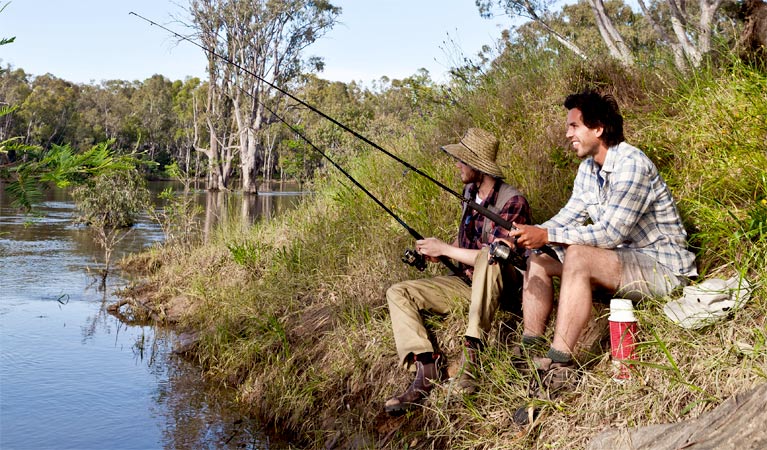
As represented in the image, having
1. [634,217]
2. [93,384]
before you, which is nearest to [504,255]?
[634,217]

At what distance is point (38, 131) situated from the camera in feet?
145

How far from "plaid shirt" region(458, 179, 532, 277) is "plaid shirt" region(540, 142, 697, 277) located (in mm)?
342

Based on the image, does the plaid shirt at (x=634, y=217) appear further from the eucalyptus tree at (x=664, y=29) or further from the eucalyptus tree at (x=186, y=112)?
the eucalyptus tree at (x=186, y=112)

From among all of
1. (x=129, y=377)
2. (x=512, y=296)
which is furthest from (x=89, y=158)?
(x=129, y=377)

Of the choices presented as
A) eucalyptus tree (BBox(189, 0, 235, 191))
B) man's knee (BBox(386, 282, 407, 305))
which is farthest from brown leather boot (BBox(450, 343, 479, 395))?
eucalyptus tree (BBox(189, 0, 235, 191))

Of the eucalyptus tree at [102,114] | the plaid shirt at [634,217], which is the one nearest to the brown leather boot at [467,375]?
the plaid shirt at [634,217]

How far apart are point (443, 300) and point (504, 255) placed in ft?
2.53

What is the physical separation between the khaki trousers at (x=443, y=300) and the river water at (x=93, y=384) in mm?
1328

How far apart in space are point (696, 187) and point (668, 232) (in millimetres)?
994

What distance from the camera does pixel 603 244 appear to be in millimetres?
3311

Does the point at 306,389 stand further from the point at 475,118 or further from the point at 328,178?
the point at 328,178

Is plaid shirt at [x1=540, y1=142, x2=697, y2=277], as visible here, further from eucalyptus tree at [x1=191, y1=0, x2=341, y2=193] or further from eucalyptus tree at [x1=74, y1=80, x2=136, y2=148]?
eucalyptus tree at [x1=74, y1=80, x2=136, y2=148]

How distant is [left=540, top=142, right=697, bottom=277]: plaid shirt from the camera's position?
3.31 metres

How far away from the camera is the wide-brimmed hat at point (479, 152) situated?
4.06 metres
